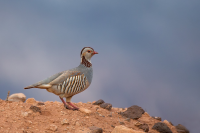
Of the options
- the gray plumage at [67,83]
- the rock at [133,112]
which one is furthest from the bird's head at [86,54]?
the rock at [133,112]

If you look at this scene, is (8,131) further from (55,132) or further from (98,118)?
(98,118)

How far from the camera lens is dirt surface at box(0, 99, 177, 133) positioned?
22.5 ft

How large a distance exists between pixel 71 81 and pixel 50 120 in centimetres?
166

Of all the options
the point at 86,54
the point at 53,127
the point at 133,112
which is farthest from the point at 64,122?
the point at 133,112

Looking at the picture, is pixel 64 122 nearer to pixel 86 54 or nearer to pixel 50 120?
pixel 50 120

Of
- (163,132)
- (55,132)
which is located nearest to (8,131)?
(55,132)

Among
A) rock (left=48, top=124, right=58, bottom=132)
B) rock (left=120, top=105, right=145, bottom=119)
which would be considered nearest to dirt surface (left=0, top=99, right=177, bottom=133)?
rock (left=48, top=124, right=58, bottom=132)

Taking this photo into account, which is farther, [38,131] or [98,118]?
[98,118]

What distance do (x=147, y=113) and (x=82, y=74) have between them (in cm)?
463

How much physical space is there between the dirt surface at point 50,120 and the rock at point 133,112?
21.1 inches

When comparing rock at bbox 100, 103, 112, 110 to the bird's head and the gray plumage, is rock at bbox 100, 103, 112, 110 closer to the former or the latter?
the gray plumage

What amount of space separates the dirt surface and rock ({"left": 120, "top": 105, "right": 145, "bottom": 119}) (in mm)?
535

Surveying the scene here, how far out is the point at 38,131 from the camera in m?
6.77

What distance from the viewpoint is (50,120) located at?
748cm
